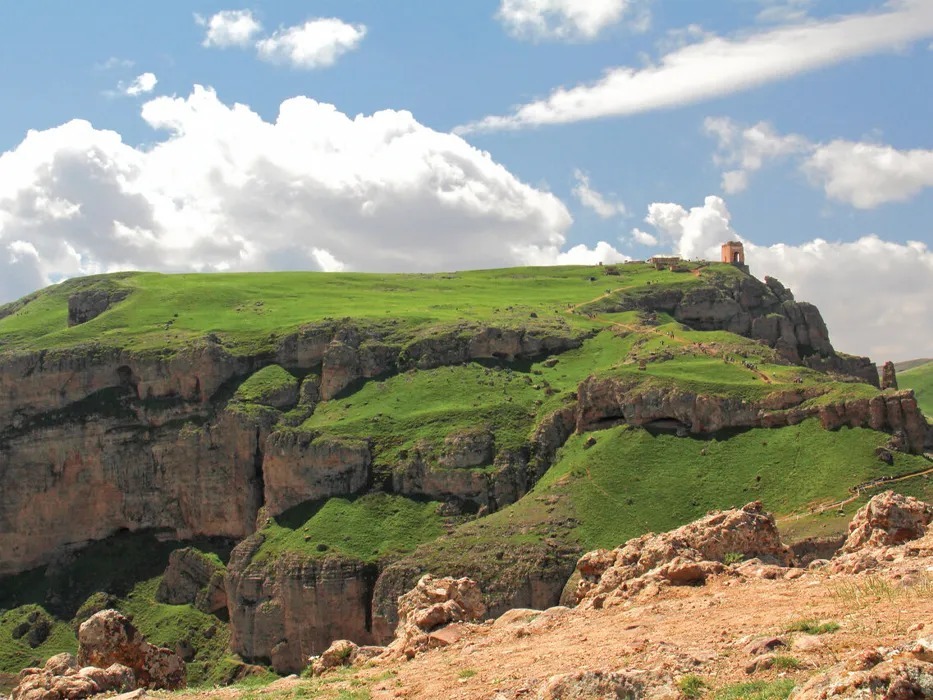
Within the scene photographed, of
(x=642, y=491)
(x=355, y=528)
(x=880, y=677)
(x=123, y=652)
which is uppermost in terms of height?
(x=880, y=677)

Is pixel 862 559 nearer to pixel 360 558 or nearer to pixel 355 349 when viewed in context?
pixel 360 558

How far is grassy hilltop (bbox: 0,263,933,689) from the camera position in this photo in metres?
94.9

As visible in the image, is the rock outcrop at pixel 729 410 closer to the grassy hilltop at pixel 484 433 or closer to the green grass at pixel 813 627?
the grassy hilltop at pixel 484 433

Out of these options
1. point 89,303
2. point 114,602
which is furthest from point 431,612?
point 89,303

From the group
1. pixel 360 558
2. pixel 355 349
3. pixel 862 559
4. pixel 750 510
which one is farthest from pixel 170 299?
pixel 862 559

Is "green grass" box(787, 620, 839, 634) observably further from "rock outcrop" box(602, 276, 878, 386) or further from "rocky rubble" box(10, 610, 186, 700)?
"rock outcrop" box(602, 276, 878, 386)

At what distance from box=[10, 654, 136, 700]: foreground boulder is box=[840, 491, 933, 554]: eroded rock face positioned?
23132 mm

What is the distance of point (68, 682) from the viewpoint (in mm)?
33188

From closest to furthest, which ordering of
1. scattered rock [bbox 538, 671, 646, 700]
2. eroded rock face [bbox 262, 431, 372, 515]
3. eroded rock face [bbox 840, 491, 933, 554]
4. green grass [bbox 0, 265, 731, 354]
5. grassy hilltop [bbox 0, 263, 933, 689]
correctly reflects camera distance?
scattered rock [bbox 538, 671, 646, 700]
eroded rock face [bbox 840, 491, 933, 554]
grassy hilltop [bbox 0, 263, 933, 689]
eroded rock face [bbox 262, 431, 372, 515]
green grass [bbox 0, 265, 731, 354]

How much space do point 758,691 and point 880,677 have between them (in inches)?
138

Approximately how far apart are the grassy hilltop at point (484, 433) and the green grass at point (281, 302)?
1.88ft

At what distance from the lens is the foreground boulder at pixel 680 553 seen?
38.8 meters

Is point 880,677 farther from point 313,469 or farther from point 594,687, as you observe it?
point 313,469

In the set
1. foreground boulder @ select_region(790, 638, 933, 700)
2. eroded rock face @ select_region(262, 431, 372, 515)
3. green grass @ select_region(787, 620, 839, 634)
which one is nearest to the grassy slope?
eroded rock face @ select_region(262, 431, 372, 515)
